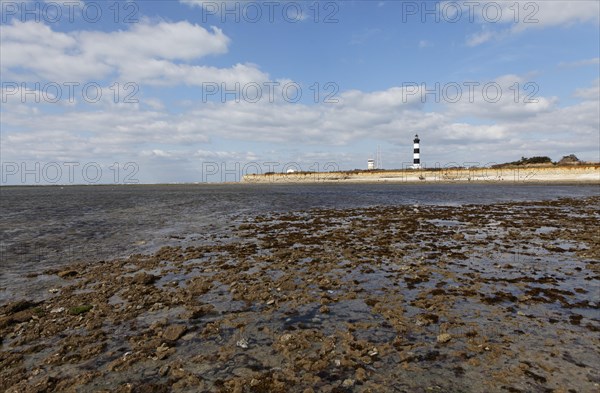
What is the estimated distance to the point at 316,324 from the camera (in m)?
7.35

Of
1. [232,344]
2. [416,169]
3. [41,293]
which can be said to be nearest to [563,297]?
[232,344]

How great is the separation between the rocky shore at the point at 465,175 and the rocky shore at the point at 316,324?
99445mm

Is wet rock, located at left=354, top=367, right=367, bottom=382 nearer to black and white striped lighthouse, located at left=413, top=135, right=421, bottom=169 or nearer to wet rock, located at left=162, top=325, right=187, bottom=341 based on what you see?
wet rock, located at left=162, top=325, right=187, bottom=341

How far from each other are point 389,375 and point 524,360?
2.37 metres

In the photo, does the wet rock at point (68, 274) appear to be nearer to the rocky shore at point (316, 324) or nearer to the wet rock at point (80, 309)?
the rocky shore at point (316, 324)

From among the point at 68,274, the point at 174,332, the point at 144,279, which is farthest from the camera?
the point at 68,274

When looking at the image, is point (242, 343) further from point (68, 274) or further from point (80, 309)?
point (68, 274)

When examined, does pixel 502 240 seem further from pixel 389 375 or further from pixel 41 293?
pixel 41 293

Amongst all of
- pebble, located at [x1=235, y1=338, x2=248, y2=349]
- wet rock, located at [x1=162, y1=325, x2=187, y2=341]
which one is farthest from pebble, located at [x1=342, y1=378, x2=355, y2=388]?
wet rock, located at [x1=162, y1=325, x2=187, y2=341]

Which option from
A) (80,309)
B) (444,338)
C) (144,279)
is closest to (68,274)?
(144,279)

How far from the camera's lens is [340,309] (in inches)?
323

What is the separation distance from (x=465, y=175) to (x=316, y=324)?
12470 centimetres

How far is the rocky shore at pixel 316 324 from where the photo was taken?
17.6 feet

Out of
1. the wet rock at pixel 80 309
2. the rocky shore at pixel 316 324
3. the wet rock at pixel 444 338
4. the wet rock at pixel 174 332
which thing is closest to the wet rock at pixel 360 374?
the rocky shore at pixel 316 324
